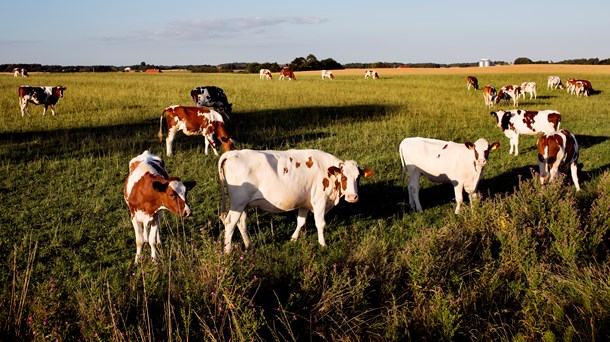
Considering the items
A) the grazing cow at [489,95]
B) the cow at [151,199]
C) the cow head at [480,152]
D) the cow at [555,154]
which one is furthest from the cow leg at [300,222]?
the grazing cow at [489,95]

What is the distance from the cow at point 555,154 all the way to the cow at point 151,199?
26.2ft

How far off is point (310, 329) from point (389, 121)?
56.1ft

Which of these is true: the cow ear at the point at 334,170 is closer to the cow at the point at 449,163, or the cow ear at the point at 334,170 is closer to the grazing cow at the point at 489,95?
the cow at the point at 449,163

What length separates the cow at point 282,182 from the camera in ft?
25.5

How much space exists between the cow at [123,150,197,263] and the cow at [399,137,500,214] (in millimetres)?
5018

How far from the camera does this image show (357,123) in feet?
68.6

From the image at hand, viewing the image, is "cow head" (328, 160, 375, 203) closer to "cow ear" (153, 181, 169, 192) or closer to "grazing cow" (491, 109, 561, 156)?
"cow ear" (153, 181, 169, 192)

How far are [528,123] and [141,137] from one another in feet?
41.7

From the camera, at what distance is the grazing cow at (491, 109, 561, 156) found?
51.4 ft

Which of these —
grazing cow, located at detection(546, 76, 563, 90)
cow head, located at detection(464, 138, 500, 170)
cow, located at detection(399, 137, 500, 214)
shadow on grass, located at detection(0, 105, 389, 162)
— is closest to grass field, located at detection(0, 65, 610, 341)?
shadow on grass, located at detection(0, 105, 389, 162)

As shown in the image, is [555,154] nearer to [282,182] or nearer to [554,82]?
[282,182]

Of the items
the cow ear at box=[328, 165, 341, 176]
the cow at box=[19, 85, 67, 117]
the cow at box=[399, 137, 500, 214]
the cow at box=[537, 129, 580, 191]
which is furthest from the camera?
the cow at box=[19, 85, 67, 117]

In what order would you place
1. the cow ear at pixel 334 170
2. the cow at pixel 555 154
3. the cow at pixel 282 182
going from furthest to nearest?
1. the cow at pixel 555 154
2. the cow ear at pixel 334 170
3. the cow at pixel 282 182

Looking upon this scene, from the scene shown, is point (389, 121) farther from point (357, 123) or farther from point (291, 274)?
point (291, 274)
